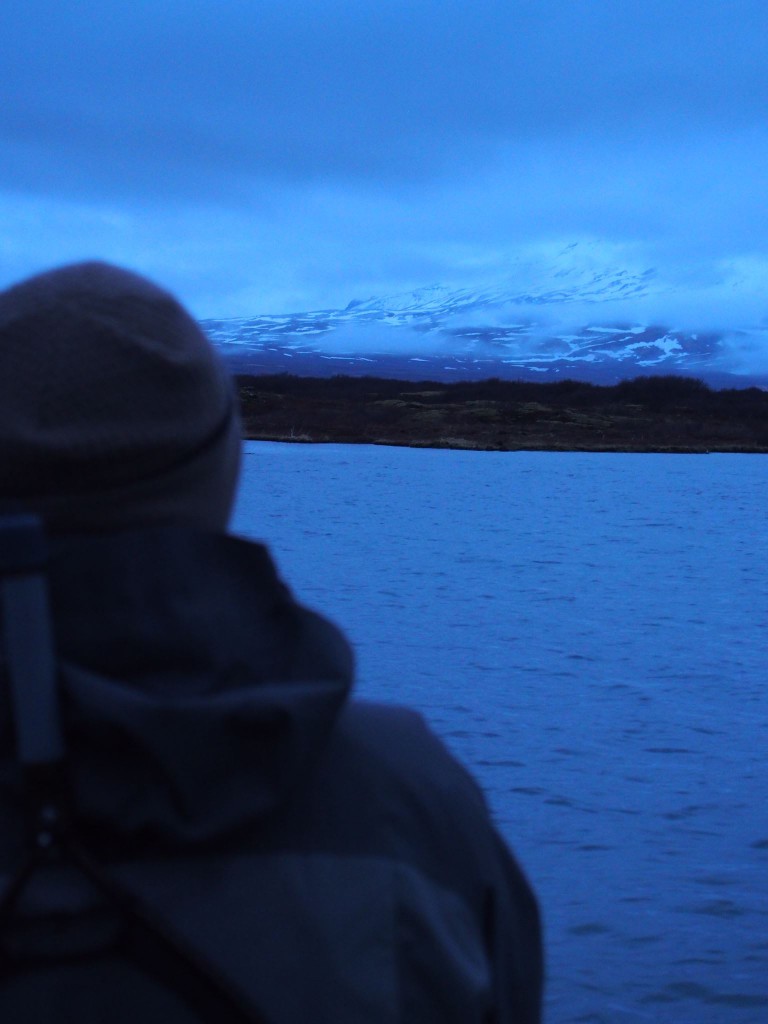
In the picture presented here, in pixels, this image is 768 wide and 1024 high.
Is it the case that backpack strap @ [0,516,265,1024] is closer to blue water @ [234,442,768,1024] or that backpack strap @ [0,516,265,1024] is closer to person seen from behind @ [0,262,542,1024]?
person seen from behind @ [0,262,542,1024]

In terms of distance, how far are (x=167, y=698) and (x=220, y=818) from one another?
100 mm

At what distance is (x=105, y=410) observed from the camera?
1073 mm

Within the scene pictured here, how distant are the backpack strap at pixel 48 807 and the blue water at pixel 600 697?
3484 mm

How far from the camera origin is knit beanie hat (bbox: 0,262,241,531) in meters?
1.06

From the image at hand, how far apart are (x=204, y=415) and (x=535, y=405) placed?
5529 cm

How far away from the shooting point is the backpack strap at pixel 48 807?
3.07 ft

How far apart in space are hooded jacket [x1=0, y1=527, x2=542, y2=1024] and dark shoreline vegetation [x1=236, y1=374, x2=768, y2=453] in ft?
139

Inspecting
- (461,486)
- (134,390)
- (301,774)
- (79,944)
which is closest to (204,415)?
(134,390)

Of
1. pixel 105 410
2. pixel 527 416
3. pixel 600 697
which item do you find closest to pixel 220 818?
pixel 105 410

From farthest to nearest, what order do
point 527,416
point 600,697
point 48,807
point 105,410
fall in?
point 527,416 → point 600,697 → point 105,410 → point 48,807

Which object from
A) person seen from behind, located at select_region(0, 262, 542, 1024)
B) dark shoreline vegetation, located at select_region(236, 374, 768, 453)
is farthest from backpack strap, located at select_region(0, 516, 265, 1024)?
dark shoreline vegetation, located at select_region(236, 374, 768, 453)

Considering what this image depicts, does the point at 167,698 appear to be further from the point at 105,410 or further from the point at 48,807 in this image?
the point at 105,410

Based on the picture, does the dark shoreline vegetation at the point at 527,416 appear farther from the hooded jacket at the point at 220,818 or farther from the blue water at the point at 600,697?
the hooded jacket at the point at 220,818

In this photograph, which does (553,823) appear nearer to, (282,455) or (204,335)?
(204,335)
